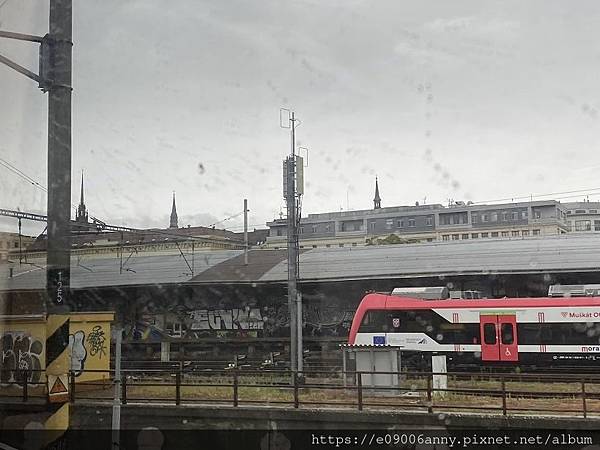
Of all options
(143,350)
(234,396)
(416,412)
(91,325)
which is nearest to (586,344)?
(416,412)

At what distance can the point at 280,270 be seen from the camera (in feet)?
67.7

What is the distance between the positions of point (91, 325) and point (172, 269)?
835 cm

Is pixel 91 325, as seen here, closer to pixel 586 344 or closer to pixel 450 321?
pixel 450 321

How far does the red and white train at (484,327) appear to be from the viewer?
15109mm

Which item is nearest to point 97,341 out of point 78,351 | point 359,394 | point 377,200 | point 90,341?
point 90,341

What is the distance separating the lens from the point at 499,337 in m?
15.8

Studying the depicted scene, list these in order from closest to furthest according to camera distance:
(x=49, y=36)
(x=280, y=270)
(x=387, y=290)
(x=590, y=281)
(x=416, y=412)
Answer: (x=49, y=36) < (x=416, y=412) < (x=590, y=281) < (x=387, y=290) < (x=280, y=270)

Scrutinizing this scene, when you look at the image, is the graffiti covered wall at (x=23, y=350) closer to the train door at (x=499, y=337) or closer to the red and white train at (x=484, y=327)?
the red and white train at (x=484, y=327)

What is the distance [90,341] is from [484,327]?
9.13 metres

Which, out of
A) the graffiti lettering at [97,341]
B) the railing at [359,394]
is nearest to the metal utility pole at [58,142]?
the railing at [359,394]

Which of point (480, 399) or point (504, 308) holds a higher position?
point (504, 308)

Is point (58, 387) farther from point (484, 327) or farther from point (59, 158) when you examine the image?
point (484, 327)

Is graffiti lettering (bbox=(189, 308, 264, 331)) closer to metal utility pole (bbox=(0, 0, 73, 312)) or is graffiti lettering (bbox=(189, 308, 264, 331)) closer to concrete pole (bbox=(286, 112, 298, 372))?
concrete pole (bbox=(286, 112, 298, 372))

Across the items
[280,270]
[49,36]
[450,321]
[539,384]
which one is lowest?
[539,384]
